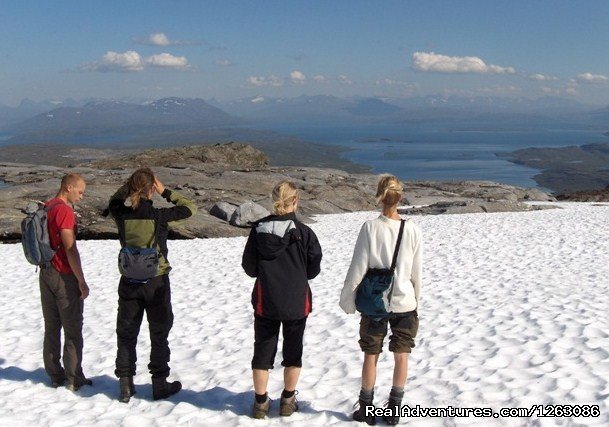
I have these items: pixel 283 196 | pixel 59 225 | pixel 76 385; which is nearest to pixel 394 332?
pixel 283 196

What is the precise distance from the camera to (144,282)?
6852mm

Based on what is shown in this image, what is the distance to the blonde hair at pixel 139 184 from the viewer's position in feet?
21.6

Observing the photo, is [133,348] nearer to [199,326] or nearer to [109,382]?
[109,382]

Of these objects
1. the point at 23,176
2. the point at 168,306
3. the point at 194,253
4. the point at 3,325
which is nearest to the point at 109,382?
the point at 168,306

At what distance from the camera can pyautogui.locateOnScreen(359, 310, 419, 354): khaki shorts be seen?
250 inches

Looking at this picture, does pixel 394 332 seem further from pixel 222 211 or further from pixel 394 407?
pixel 222 211

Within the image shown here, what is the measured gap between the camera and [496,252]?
1931 centimetres

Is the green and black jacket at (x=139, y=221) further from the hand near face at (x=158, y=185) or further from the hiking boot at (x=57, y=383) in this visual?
the hiking boot at (x=57, y=383)

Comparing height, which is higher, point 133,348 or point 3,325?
point 133,348

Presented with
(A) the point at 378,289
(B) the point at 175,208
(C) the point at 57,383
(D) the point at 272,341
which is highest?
(B) the point at 175,208

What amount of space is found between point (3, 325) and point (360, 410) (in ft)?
27.5

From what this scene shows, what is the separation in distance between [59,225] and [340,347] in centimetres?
504

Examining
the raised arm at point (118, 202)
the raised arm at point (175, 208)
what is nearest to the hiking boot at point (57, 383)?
the raised arm at point (118, 202)

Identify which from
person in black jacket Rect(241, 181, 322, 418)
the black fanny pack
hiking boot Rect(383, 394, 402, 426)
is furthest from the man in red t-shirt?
hiking boot Rect(383, 394, 402, 426)
